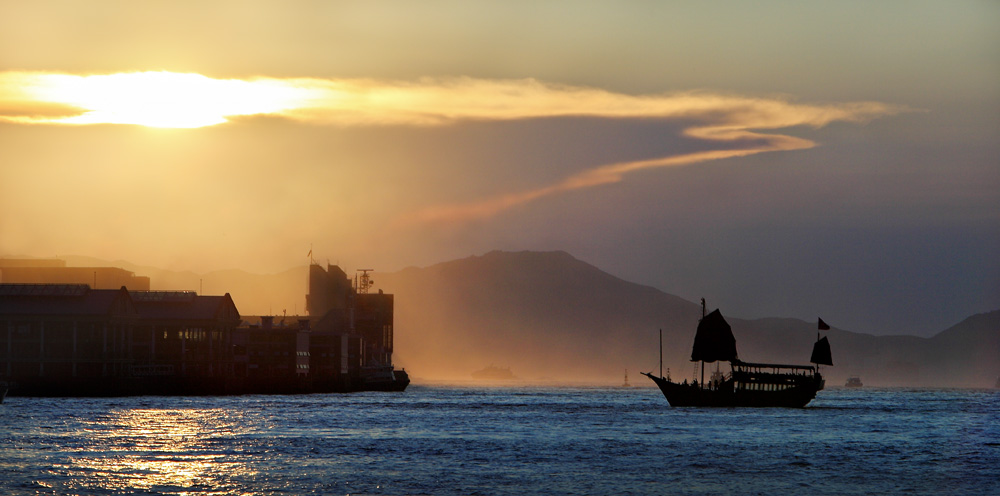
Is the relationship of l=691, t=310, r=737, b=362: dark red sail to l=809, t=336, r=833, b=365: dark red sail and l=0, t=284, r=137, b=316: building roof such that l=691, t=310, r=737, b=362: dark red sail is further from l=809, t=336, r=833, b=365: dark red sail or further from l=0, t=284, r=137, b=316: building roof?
l=0, t=284, r=137, b=316: building roof

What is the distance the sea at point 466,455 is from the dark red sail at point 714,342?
27.5m

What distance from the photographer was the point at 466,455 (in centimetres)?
8256

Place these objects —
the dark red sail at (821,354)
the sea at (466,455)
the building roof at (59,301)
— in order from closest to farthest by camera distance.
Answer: the sea at (466,455) < the dark red sail at (821,354) < the building roof at (59,301)

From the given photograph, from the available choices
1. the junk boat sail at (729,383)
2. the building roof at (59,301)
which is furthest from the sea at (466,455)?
the building roof at (59,301)

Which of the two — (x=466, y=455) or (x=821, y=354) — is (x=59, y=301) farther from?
(x=466, y=455)

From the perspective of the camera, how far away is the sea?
64.8 meters

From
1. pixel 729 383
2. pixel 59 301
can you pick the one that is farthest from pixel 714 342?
pixel 59 301

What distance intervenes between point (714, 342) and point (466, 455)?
9054 centimetres

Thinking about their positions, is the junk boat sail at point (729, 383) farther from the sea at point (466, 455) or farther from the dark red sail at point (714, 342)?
the sea at point (466, 455)

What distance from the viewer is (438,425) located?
120250 mm

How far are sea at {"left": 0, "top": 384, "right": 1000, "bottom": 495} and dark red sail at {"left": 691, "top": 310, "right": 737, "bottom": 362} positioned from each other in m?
27.5

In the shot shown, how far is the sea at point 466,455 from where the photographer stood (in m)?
64.8

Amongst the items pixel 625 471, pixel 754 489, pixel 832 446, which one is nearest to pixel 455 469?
pixel 625 471

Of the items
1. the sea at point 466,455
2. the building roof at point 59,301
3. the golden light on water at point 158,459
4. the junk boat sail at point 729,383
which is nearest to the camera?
the golden light on water at point 158,459
